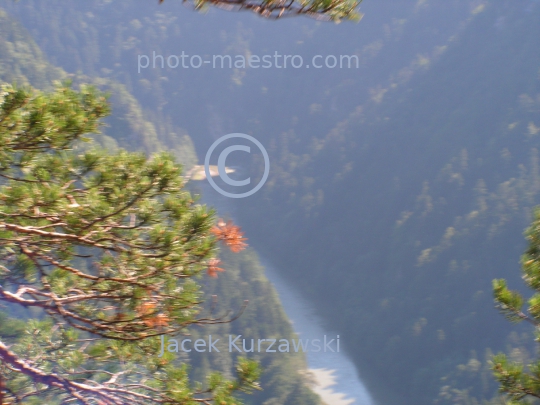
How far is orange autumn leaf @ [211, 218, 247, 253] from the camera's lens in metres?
2.14

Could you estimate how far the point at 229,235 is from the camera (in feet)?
7.08

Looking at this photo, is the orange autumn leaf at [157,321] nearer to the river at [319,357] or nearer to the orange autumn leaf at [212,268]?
the orange autumn leaf at [212,268]

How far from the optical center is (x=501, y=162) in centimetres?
2678

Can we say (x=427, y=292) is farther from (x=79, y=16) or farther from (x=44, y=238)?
(x=44, y=238)

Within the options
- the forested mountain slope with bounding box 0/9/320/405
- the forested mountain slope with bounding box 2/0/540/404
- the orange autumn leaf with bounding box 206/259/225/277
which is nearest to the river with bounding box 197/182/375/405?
the forested mountain slope with bounding box 2/0/540/404

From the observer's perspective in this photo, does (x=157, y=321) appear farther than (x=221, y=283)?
No

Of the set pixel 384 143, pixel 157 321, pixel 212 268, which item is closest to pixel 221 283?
pixel 384 143

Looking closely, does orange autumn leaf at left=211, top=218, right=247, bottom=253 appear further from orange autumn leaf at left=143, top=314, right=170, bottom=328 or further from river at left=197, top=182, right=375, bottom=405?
river at left=197, top=182, right=375, bottom=405

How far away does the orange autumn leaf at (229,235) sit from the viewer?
2.14 metres

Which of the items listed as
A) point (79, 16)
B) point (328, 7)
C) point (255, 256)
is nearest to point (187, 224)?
point (328, 7)

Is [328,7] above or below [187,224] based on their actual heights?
above

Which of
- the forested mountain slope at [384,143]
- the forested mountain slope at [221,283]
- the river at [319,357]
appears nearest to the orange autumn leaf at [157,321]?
the forested mountain slope at [221,283]

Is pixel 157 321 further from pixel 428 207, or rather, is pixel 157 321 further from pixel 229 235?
pixel 428 207

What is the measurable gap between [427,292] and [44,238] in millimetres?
24552
